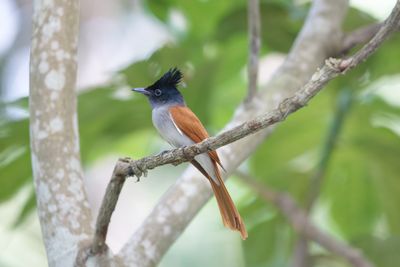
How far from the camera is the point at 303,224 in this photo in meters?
2.99

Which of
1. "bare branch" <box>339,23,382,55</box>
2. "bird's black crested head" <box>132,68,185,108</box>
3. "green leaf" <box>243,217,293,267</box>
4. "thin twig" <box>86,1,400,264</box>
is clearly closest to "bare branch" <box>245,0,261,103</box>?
"bird's black crested head" <box>132,68,185,108</box>

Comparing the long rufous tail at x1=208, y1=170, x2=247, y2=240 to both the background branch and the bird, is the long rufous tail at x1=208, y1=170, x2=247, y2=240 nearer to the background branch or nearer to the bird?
the bird

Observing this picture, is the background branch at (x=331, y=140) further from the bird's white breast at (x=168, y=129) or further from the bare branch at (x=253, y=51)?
the bird's white breast at (x=168, y=129)

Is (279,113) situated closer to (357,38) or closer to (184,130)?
(184,130)

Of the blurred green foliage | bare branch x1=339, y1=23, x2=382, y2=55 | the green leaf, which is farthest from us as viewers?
the green leaf

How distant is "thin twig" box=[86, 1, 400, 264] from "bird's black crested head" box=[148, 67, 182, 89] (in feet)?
2.34

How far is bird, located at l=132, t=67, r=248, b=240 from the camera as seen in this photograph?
2.18 meters

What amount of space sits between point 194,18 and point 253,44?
1.14 m

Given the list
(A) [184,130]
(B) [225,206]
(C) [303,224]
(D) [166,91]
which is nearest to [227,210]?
(B) [225,206]

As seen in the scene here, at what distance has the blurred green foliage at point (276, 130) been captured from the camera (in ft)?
10.1

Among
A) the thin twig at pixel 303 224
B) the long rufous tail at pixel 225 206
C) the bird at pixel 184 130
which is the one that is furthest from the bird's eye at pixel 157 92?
the thin twig at pixel 303 224

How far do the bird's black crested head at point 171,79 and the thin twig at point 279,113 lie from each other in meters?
0.71

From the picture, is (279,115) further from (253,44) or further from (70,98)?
(253,44)

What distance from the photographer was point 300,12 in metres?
3.28
